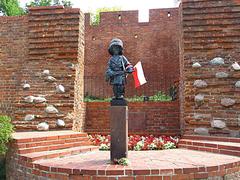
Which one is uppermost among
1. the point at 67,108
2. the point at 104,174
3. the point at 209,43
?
the point at 209,43

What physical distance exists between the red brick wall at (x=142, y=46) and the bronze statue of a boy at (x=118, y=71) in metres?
8.97

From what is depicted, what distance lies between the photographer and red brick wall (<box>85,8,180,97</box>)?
46.9 feet

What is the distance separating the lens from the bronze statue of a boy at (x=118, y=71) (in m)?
4.89

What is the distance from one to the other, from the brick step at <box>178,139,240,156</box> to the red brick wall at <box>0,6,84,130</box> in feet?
9.01

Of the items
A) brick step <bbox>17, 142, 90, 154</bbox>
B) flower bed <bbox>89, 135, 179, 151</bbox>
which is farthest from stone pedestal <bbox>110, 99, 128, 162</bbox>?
flower bed <bbox>89, 135, 179, 151</bbox>

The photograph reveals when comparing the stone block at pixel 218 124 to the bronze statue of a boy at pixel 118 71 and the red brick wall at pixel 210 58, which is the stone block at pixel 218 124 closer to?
the red brick wall at pixel 210 58

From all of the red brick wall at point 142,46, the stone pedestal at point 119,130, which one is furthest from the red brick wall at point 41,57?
the red brick wall at point 142,46

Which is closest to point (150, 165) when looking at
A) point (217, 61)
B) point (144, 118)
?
point (217, 61)

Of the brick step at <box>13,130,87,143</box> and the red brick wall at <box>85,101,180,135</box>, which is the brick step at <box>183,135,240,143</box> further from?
the brick step at <box>13,130,87,143</box>

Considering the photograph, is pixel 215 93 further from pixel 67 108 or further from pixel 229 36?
pixel 67 108

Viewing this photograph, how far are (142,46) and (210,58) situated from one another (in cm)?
746

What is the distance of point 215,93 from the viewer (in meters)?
7.07

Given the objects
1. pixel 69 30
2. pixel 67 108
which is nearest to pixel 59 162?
pixel 67 108

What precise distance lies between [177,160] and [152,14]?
10872mm
